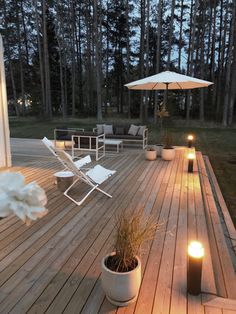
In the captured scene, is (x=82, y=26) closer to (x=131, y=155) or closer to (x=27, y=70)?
(x=27, y=70)

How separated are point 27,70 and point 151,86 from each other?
17.0m

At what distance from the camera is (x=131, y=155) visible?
6855mm

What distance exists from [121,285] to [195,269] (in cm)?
52

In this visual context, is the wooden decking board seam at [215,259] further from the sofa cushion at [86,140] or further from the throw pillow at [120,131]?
the throw pillow at [120,131]

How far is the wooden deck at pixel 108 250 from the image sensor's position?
5.90 feet

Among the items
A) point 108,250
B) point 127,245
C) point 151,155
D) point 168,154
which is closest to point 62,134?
point 151,155

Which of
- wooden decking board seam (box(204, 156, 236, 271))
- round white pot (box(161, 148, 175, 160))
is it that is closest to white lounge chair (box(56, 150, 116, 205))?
wooden decking board seam (box(204, 156, 236, 271))

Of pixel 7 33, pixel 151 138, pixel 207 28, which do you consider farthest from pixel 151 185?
pixel 7 33

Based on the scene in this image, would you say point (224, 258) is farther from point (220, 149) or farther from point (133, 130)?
point (220, 149)

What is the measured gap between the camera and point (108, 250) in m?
2.45

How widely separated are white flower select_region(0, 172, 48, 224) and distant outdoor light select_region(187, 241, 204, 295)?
53.0 inches

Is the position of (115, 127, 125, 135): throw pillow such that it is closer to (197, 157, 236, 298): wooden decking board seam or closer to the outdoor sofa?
the outdoor sofa

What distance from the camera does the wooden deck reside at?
1.80 meters

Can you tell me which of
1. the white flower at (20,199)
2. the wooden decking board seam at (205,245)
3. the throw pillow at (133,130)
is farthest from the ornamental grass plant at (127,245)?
the throw pillow at (133,130)
